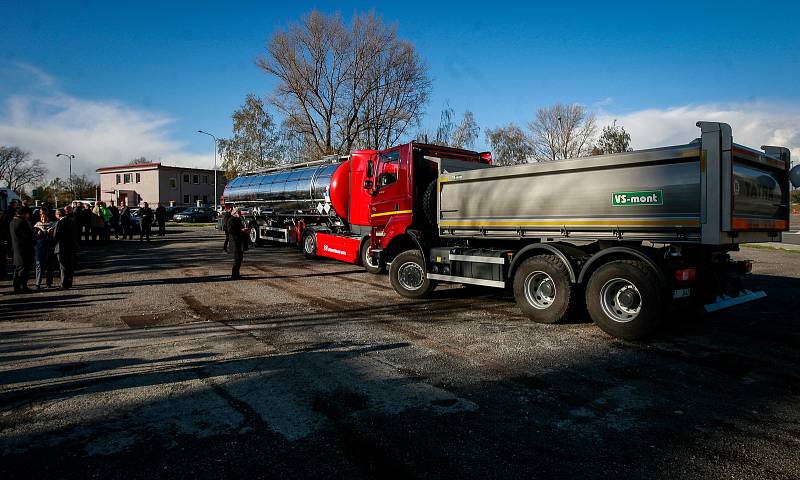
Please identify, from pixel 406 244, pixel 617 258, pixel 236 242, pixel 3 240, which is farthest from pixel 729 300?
pixel 3 240

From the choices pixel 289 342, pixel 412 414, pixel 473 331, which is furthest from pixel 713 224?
pixel 289 342

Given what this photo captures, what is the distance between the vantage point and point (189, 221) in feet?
158

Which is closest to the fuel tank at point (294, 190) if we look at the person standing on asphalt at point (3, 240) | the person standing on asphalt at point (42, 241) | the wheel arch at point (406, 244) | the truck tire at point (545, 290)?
the wheel arch at point (406, 244)

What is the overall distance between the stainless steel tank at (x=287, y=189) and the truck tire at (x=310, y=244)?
810 mm

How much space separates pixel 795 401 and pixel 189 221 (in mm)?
49727

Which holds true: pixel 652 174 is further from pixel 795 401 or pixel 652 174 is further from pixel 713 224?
pixel 795 401

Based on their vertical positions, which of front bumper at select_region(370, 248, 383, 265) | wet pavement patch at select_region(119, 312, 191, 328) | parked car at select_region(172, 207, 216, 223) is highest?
parked car at select_region(172, 207, 216, 223)

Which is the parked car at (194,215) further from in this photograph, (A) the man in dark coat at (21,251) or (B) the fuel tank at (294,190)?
(A) the man in dark coat at (21,251)

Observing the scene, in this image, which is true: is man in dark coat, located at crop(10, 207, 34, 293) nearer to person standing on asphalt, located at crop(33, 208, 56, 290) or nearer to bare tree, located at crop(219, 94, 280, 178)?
person standing on asphalt, located at crop(33, 208, 56, 290)

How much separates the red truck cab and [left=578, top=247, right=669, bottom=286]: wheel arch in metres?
3.54

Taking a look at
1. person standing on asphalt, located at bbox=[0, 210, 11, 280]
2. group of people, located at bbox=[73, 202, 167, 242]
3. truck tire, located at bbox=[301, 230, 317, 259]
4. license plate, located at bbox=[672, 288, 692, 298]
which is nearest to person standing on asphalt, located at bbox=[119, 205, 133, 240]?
group of people, located at bbox=[73, 202, 167, 242]

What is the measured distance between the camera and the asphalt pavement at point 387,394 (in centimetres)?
339

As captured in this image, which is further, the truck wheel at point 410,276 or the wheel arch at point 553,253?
the truck wheel at point 410,276

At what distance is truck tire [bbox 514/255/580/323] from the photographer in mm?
7242
